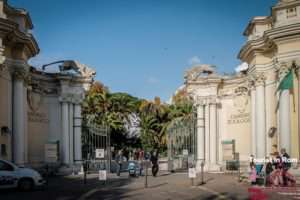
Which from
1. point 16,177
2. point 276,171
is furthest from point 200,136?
point 16,177

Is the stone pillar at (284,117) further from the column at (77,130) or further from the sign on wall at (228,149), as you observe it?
the column at (77,130)

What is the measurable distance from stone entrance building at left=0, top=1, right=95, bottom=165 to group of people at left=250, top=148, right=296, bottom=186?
10438 millimetres

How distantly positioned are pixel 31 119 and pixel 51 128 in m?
1.97

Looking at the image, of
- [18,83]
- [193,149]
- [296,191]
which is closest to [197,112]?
[193,149]

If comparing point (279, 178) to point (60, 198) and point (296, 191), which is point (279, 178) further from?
point (60, 198)

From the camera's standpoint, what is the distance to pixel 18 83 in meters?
25.1

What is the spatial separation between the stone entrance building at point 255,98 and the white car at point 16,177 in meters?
10.8

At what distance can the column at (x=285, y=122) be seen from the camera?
24016 mm

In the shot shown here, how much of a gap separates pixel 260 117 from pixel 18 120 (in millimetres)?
11492

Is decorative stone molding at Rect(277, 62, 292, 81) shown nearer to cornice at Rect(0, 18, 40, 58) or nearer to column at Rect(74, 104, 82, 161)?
cornice at Rect(0, 18, 40, 58)

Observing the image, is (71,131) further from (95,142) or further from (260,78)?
(260,78)

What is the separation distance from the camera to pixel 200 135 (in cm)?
3350

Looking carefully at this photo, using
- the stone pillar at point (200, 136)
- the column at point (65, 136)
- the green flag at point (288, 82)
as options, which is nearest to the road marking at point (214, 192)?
the green flag at point (288, 82)

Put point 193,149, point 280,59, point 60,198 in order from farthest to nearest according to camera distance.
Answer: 1. point 193,149
2. point 280,59
3. point 60,198
